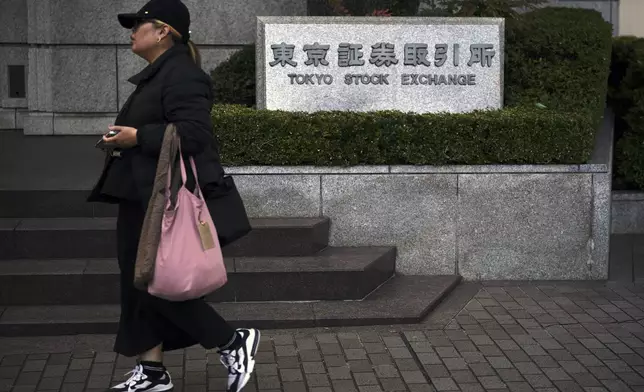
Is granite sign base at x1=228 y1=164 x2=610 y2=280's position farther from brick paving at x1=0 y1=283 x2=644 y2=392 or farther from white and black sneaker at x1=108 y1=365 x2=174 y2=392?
white and black sneaker at x1=108 y1=365 x2=174 y2=392

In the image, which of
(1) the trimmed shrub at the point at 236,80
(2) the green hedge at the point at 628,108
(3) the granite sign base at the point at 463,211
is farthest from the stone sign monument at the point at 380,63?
(2) the green hedge at the point at 628,108

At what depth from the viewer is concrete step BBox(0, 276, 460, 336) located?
5.78 m

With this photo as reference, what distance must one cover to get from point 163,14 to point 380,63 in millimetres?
3111

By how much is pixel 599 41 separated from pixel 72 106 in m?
4.53

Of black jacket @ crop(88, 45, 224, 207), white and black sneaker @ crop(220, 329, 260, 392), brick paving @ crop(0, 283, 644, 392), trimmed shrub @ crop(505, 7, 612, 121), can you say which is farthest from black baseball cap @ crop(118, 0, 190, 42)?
trimmed shrub @ crop(505, 7, 612, 121)

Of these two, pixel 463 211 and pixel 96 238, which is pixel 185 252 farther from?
pixel 463 211

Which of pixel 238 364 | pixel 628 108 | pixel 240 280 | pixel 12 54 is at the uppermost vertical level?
pixel 12 54

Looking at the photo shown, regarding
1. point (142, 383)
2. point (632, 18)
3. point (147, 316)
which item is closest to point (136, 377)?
point (142, 383)

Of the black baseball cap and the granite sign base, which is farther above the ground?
the black baseball cap

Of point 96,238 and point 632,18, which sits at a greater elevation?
point 632,18

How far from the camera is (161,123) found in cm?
452

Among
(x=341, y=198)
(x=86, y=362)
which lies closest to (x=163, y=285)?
(x=86, y=362)

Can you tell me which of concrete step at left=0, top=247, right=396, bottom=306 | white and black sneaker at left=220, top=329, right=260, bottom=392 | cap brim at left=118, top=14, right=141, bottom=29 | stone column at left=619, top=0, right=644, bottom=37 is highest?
stone column at left=619, top=0, right=644, bottom=37

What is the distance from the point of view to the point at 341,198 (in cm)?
689
